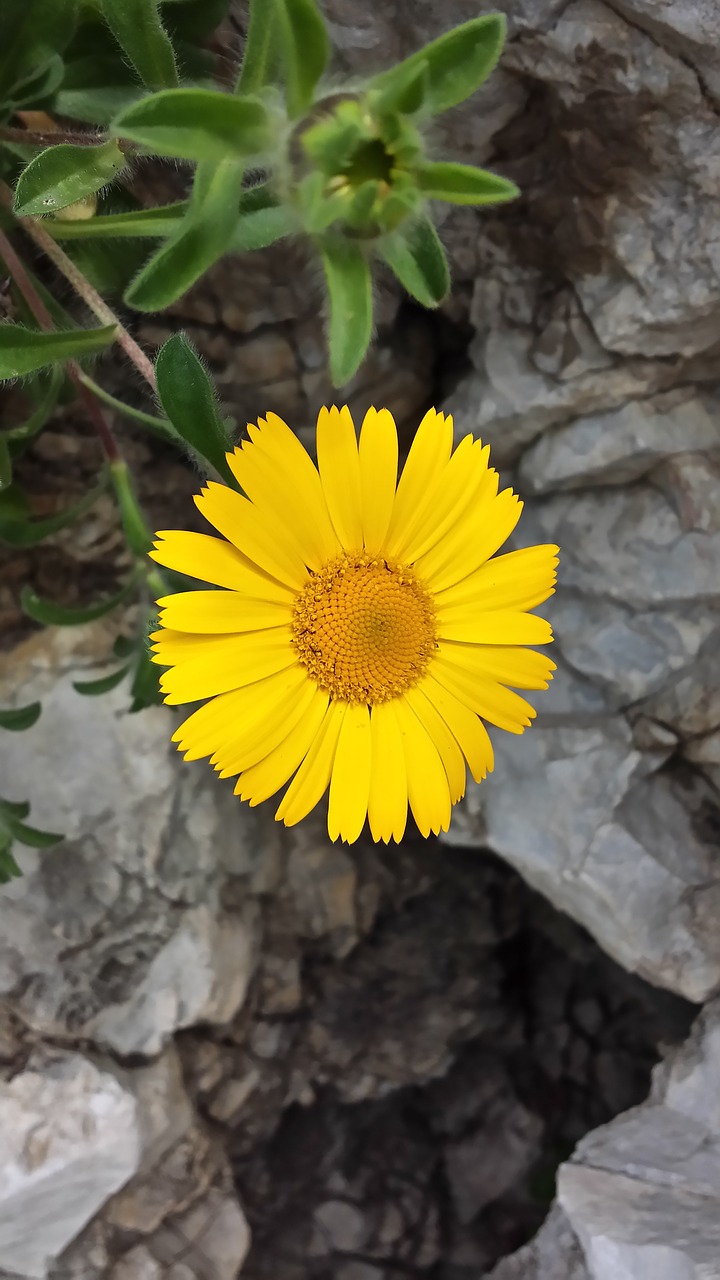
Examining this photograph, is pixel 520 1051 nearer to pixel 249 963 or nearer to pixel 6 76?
pixel 249 963

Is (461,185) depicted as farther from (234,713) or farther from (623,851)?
(623,851)

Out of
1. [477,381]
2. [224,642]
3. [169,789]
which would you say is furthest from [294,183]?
[169,789]

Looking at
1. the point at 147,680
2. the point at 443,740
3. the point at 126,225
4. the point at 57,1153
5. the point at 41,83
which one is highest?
the point at 41,83

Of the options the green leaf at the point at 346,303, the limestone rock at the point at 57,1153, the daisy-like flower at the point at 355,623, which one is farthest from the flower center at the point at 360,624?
the limestone rock at the point at 57,1153

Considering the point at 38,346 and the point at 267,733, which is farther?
the point at 267,733

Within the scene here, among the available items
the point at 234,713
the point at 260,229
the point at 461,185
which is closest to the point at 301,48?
the point at 461,185

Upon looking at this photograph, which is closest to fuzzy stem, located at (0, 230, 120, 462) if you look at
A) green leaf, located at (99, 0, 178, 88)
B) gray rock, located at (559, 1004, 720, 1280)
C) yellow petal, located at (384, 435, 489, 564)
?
green leaf, located at (99, 0, 178, 88)

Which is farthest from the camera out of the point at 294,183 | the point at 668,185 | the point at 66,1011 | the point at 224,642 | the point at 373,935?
the point at 373,935
